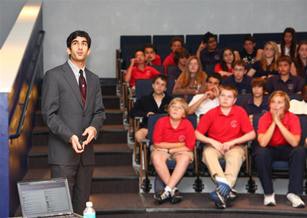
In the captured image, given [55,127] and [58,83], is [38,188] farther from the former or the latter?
[58,83]

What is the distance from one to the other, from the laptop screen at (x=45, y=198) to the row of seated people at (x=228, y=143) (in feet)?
5.45

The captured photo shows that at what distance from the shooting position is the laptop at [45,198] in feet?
14.0

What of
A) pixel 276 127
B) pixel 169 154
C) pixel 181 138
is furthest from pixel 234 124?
pixel 169 154

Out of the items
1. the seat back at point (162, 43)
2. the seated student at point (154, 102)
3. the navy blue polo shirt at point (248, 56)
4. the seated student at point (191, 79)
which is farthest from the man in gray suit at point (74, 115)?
the seat back at point (162, 43)

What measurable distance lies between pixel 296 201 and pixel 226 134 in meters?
0.88

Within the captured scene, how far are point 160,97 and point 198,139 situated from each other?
0.89 metres

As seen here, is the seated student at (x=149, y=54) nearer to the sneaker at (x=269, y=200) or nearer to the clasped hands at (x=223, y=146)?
the clasped hands at (x=223, y=146)

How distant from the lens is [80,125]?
15.5ft

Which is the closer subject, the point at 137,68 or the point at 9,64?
the point at 9,64

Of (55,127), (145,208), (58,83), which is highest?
(58,83)

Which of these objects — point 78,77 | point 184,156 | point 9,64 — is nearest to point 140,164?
point 184,156

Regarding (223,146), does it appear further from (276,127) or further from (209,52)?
(209,52)

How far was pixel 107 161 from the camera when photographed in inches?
276

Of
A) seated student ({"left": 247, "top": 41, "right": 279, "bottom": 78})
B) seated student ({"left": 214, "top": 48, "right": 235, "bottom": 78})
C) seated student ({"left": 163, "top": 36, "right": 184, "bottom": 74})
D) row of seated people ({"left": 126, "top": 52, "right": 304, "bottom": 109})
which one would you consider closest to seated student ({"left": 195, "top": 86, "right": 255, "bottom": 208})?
row of seated people ({"left": 126, "top": 52, "right": 304, "bottom": 109})
